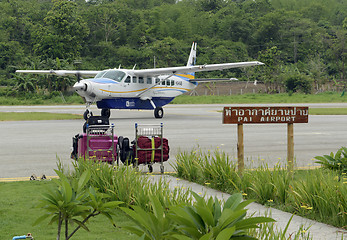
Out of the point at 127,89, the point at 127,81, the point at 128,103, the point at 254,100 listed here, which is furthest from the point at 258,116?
the point at 254,100

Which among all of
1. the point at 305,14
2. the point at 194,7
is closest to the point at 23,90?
the point at 194,7

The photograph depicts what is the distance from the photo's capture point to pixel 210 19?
113 m

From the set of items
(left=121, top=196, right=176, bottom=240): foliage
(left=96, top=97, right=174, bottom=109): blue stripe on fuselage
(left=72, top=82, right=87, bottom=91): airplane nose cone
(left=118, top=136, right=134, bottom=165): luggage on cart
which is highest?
(left=72, top=82, right=87, bottom=91): airplane nose cone

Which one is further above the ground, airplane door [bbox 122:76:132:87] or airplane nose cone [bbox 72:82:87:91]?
airplane door [bbox 122:76:132:87]

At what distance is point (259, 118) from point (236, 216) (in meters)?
7.10

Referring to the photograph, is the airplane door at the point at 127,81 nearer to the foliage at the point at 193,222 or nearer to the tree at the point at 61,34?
the foliage at the point at 193,222

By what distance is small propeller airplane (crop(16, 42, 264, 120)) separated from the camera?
27.4 meters

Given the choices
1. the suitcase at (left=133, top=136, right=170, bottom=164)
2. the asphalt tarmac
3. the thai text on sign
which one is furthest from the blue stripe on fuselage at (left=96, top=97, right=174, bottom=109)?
the thai text on sign

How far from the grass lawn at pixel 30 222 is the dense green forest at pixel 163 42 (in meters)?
54.0

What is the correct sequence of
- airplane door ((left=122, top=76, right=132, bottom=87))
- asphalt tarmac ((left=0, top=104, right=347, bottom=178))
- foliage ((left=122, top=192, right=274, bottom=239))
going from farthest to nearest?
airplane door ((left=122, top=76, right=132, bottom=87))
asphalt tarmac ((left=0, top=104, right=347, bottom=178))
foliage ((left=122, top=192, right=274, bottom=239))

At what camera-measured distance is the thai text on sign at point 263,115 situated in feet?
31.2

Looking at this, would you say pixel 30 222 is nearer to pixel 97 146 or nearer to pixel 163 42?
pixel 97 146

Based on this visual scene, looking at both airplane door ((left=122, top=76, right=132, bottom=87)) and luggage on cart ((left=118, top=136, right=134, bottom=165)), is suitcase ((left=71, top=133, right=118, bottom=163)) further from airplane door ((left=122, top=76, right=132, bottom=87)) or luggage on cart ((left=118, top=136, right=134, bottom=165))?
airplane door ((left=122, top=76, right=132, bottom=87))

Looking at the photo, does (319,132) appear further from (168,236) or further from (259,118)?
(168,236)
